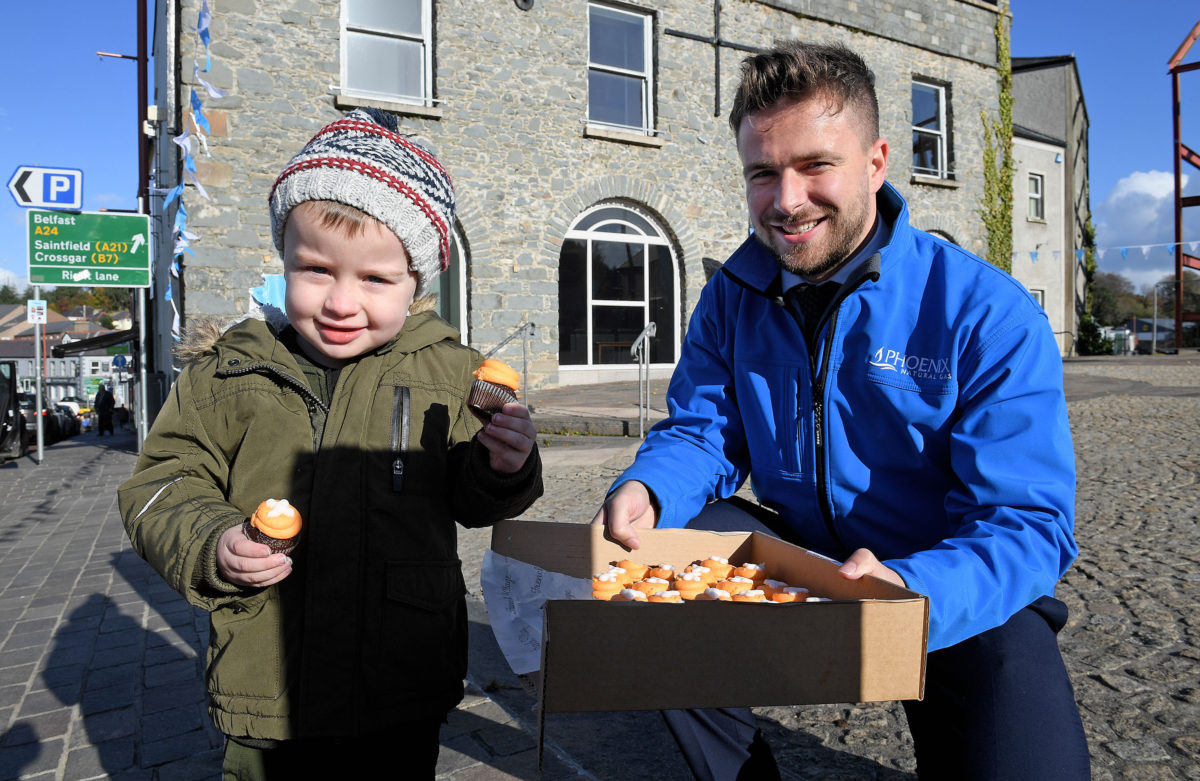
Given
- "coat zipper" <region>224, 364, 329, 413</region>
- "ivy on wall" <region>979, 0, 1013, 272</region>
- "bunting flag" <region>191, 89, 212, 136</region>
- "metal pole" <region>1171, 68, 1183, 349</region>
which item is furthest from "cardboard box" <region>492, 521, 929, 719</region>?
"metal pole" <region>1171, 68, 1183, 349</region>

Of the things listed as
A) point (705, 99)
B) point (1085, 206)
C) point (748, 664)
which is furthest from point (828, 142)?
point (1085, 206)

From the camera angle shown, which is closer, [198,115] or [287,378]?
[287,378]

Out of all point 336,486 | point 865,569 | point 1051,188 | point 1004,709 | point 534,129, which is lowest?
point 1004,709

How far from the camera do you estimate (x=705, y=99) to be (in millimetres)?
13852

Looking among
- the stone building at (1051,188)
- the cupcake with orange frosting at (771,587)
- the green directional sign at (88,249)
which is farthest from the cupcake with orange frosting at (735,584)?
the stone building at (1051,188)

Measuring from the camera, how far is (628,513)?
1.81m

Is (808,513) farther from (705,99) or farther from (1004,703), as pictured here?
(705,99)

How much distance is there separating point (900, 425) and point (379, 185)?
1.30 metres

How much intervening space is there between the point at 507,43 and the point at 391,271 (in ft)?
37.8

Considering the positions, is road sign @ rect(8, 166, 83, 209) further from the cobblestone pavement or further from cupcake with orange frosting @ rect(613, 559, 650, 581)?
cupcake with orange frosting @ rect(613, 559, 650, 581)

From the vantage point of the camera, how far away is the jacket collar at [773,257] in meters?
1.91

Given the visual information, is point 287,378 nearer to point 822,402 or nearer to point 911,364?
point 822,402

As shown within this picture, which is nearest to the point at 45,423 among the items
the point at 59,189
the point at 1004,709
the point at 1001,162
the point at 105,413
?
the point at 105,413

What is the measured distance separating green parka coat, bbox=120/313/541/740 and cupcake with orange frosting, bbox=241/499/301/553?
20 cm
